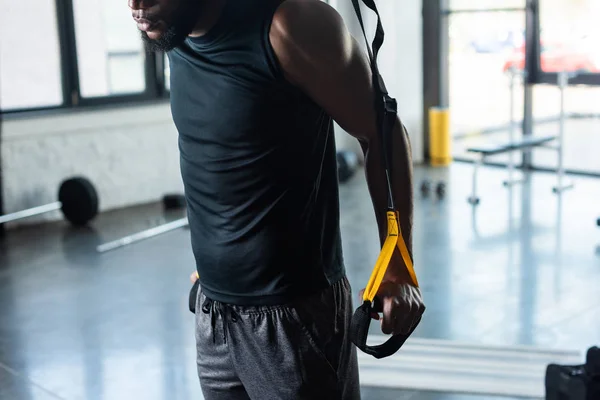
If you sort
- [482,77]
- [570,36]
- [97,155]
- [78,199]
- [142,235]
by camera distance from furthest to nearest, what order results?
[482,77] → [570,36] → [97,155] → [78,199] → [142,235]

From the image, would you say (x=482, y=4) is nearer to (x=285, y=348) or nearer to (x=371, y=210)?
(x=371, y=210)

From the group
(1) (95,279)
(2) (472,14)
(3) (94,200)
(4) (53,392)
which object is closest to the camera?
(4) (53,392)

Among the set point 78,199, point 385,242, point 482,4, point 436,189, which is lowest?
point 436,189

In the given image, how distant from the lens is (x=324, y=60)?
40.3 inches

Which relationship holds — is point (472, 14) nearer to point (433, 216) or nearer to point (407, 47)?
point (407, 47)

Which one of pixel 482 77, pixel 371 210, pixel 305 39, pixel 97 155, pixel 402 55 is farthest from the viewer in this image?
pixel 482 77

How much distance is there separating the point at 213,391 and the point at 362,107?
1.65 feet

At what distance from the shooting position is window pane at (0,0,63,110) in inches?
197

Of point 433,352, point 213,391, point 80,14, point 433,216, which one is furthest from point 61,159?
point 213,391

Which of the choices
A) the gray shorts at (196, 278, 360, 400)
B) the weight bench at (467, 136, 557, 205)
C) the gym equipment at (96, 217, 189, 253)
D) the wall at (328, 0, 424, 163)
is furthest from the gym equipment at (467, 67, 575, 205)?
the gray shorts at (196, 278, 360, 400)

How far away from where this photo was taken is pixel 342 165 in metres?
5.94

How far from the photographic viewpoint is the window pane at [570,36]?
224 inches

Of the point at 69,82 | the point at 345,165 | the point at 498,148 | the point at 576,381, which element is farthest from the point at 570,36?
the point at 576,381

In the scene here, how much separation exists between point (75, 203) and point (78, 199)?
1.5 inches
